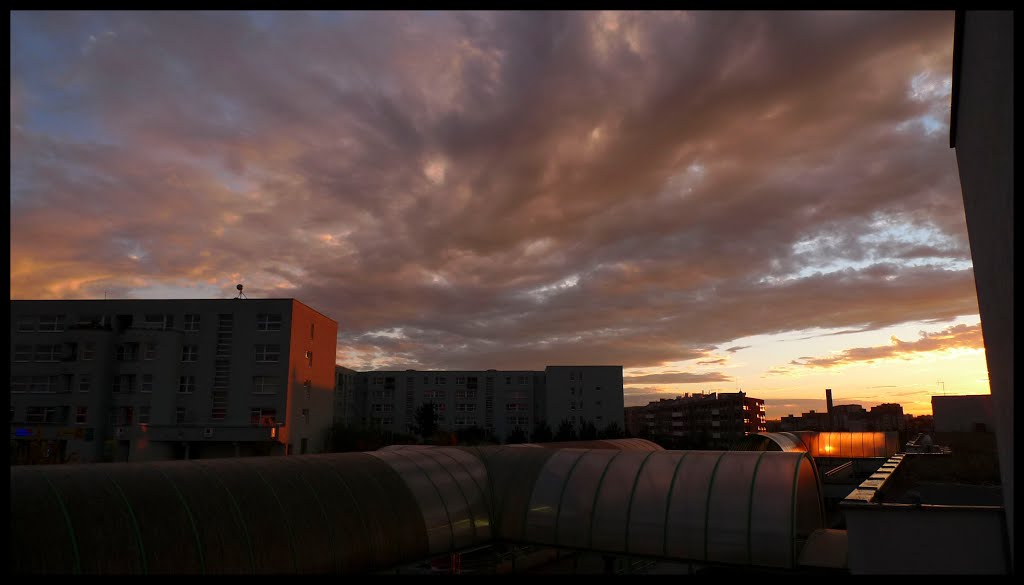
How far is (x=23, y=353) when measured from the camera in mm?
66750

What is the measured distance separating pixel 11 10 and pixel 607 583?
15.0ft

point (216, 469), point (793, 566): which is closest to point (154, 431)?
point (216, 469)

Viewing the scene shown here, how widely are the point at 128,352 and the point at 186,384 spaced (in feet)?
23.6

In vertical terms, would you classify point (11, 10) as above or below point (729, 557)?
above

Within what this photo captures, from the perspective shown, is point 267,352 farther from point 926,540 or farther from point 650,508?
point 926,540

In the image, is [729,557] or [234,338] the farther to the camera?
[234,338]

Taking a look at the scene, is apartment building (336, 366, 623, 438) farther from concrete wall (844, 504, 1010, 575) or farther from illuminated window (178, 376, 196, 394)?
concrete wall (844, 504, 1010, 575)

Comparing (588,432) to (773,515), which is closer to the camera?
(773,515)

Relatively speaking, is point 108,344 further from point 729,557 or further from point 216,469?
point 729,557

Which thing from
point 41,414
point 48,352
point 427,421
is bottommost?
point 427,421

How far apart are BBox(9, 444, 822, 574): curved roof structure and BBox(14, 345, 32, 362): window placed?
58065mm

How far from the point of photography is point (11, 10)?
3529 mm

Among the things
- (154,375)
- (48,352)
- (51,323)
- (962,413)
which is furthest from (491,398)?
(962,413)

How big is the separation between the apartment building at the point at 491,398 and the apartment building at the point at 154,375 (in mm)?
49242
